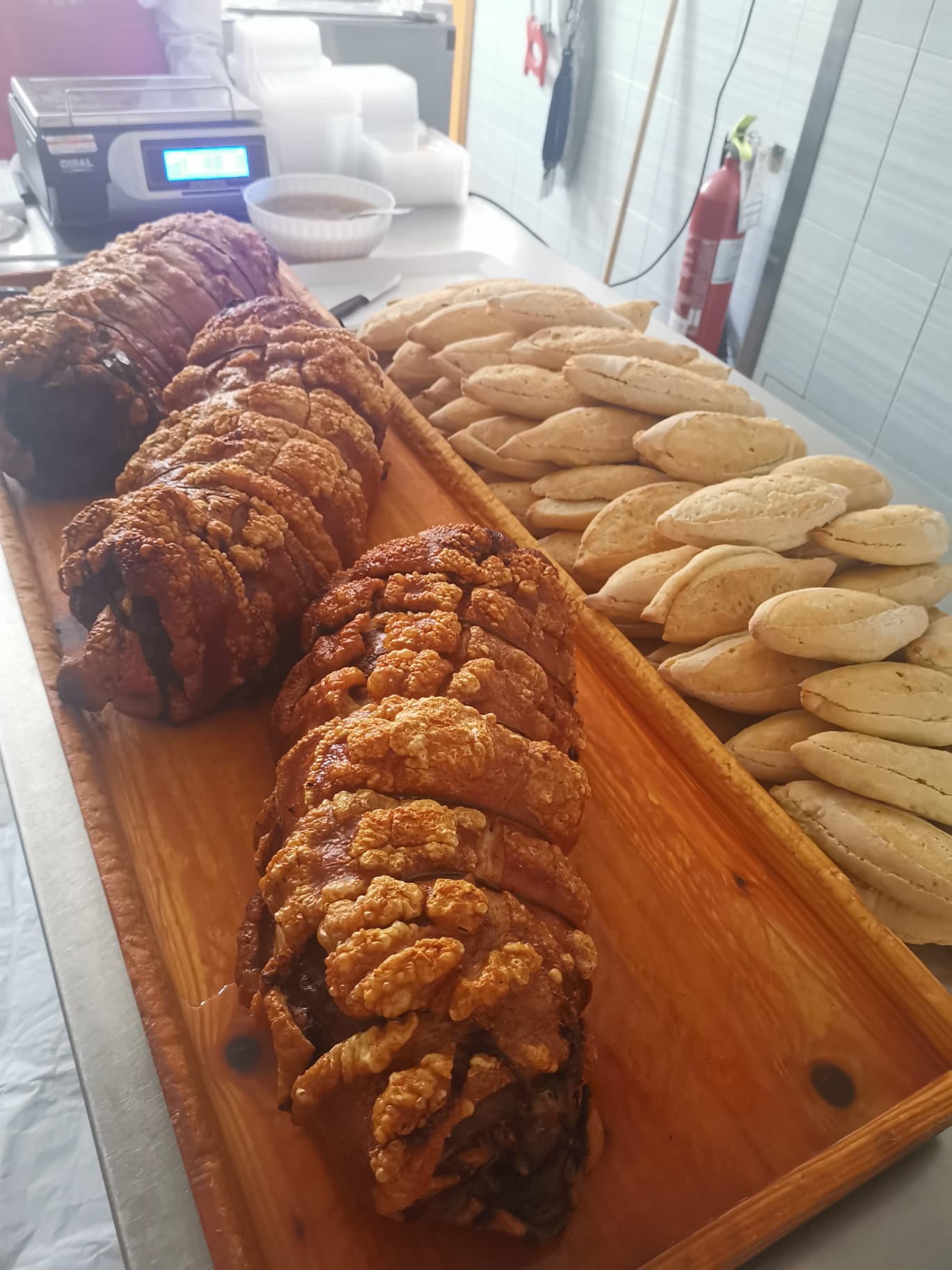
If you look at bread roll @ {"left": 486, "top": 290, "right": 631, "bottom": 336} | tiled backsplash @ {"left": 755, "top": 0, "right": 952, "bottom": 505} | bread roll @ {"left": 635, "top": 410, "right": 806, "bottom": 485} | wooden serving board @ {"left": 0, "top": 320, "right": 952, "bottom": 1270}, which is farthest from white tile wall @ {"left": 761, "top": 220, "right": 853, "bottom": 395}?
wooden serving board @ {"left": 0, "top": 320, "right": 952, "bottom": 1270}

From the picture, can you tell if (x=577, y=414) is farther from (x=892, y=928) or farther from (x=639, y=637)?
(x=892, y=928)

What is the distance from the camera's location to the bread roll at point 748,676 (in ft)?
2.98

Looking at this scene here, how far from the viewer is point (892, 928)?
790 mm

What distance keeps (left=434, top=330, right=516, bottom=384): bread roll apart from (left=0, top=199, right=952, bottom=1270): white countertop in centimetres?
64

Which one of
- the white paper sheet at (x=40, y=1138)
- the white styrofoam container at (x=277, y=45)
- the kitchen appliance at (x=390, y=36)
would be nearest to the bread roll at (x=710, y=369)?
the white paper sheet at (x=40, y=1138)

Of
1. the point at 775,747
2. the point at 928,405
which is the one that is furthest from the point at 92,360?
the point at 928,405

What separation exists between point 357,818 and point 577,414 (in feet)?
2.40

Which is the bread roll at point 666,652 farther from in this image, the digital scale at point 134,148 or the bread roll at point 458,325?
the digital scale at point 134,148

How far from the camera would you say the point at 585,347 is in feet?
4.17

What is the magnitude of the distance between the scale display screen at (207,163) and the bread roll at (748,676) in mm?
1869

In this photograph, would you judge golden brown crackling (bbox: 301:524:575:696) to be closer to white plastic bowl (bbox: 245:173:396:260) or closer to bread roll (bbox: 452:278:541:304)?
bread roll (bbox: 452:278:541:304)

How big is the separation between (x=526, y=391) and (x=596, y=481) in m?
0.19

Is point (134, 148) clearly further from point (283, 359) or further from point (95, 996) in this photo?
point (95, 996)

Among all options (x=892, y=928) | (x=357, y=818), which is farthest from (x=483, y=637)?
(x=892, y=928)
